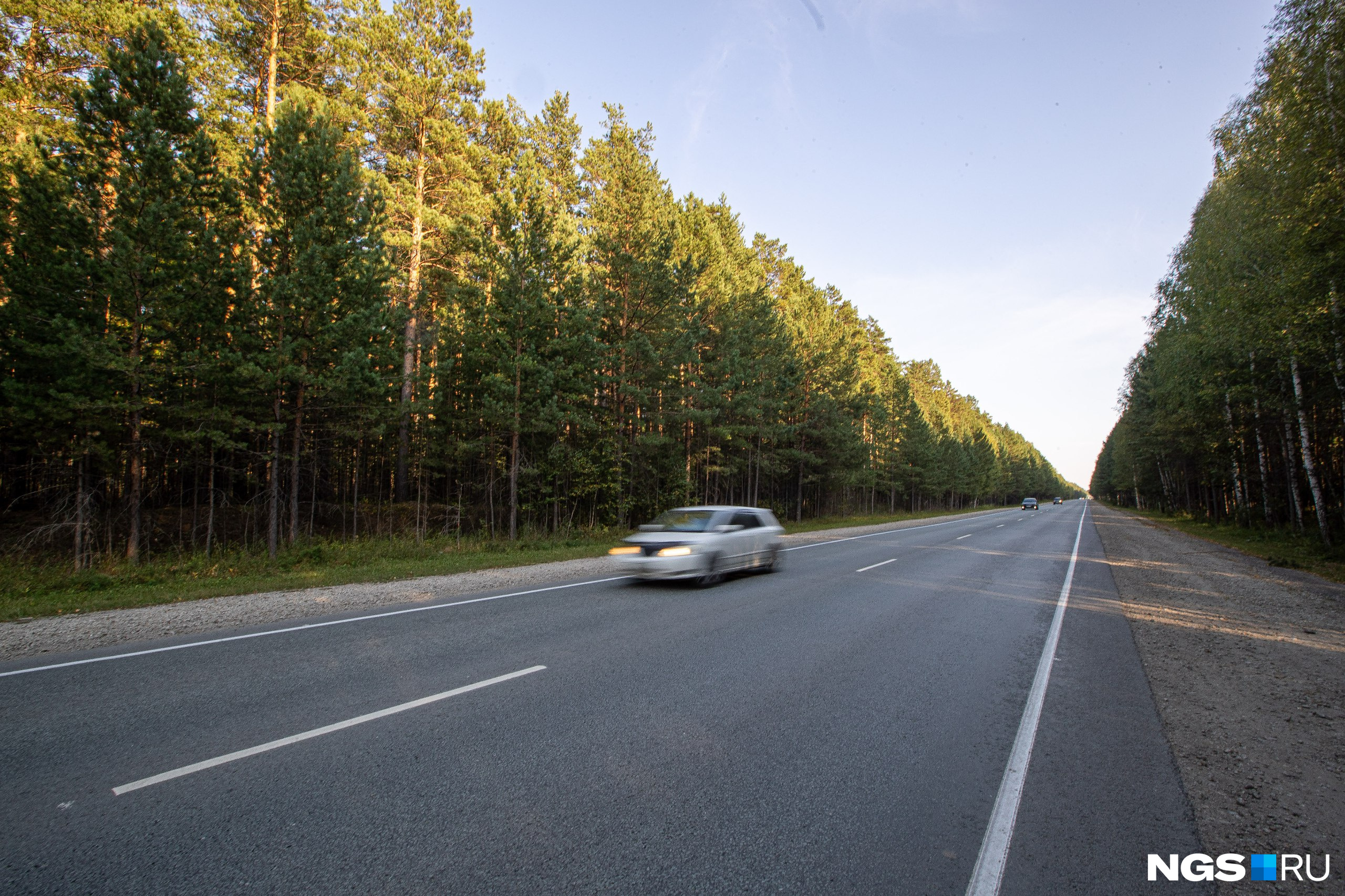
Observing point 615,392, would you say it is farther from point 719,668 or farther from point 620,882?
point 620,882

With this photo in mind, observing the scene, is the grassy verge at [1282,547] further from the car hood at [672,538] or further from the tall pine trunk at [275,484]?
the tall pine trunk at [275,484]

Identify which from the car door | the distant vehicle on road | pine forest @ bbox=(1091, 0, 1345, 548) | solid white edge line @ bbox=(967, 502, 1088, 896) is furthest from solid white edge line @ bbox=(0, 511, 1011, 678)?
pine forest @ bbox=(1091, 0, 1345, 548)

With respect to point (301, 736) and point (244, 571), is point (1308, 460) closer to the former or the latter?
point (301, 736)

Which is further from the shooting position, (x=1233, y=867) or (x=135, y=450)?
(x=135, y=450)

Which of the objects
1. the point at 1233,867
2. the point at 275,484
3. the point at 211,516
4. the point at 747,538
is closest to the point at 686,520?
the point at 747,538

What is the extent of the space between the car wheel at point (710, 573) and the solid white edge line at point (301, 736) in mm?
5440

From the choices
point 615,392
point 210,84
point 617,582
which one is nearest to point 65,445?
point 210,84

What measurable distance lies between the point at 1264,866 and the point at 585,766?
3.55 meters

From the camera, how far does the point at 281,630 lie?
6.96 metres

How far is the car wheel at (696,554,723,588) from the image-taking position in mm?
10352

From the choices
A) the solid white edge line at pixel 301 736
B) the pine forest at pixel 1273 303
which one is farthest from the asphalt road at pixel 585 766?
the pine forest at pixel 1273 303

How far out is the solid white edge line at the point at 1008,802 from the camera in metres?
2.55

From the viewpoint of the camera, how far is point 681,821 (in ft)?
9.66

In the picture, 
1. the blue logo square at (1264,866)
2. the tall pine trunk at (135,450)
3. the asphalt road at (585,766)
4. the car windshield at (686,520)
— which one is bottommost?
the blue logo square at (1264,866)
